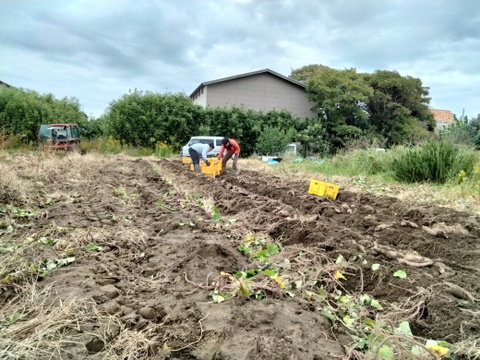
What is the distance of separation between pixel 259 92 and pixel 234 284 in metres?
27.6

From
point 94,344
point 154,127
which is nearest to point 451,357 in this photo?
point 94,344

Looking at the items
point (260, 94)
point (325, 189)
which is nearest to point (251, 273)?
point (325, 189)

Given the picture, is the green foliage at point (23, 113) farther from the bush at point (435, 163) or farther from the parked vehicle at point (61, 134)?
the bush at point (435, 163)

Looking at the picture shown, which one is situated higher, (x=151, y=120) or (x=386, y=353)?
(x=151, y=120)

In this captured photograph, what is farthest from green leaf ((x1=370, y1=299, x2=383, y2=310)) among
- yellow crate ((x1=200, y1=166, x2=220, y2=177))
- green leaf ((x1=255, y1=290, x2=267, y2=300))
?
yellow crate ((x1=200, y1=166, x2=220, y2=177))

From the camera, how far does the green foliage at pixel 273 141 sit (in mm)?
21859

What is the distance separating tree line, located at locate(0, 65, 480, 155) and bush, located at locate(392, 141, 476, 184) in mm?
8874

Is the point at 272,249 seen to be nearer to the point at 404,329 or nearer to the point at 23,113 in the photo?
the point at 404,329

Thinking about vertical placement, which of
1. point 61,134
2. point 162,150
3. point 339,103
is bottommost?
point 162,150

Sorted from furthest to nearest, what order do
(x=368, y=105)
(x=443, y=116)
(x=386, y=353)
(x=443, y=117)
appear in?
(x=443, y=116) → (x=443, y=117) → (x=368, y=105) → (x=386, y=353)

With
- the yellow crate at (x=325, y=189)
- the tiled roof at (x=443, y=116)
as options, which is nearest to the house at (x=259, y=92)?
the yellow crate at (x=325, y=189)

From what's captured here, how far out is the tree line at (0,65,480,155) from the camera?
2184cm

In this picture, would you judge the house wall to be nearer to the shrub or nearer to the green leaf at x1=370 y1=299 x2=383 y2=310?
the shrub

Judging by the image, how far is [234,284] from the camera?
2682 millimetres
